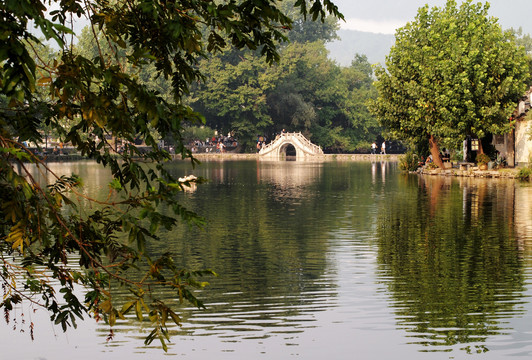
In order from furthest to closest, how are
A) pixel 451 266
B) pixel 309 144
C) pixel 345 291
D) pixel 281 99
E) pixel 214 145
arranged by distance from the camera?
pixel 214 145 < pixel 281 99 < pixel 309 144 < pixel 451 266 < pixel 345 291

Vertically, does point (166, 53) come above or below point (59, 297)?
above

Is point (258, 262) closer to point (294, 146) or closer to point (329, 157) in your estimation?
point (329, 157)

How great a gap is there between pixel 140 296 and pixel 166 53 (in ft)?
8.92

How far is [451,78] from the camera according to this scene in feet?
168

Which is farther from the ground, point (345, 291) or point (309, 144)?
point (309, 144)

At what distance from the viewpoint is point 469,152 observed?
62.2m

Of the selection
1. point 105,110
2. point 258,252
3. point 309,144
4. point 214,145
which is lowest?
point 258,252

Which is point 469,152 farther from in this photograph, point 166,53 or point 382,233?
point 166,53

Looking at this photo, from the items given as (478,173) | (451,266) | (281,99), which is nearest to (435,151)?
(478,173)

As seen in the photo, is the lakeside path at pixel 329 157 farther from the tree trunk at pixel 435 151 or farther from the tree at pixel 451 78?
the tree at pixel 451 78

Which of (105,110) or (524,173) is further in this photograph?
(524,173)

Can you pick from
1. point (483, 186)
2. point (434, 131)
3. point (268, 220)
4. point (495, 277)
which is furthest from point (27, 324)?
point (434, 131)

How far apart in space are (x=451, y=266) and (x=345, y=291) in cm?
365

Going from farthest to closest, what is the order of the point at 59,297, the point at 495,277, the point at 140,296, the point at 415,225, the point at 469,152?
the point at 469,152 < the point at 415,225 < the point at 495,277 < the point at 59,297 < the point at 140,296
